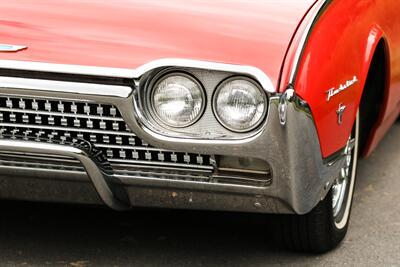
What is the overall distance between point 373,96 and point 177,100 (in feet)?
5.26

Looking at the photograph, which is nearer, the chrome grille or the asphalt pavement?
the chrome grille

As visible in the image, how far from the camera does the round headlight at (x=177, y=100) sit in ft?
10.5

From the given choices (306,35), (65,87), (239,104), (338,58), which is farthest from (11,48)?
(338,58)

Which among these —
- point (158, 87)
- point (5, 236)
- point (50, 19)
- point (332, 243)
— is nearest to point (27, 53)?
point (50, 19)

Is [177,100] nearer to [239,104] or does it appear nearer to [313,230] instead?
[239,104]

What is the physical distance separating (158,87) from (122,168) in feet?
1.14

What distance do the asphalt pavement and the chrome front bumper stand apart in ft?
1.66

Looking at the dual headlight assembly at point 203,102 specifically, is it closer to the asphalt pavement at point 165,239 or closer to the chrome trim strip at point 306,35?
the chrome trim strip at point 306,35

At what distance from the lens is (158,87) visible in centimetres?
322

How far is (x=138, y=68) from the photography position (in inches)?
125

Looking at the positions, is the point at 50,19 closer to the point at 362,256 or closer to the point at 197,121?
the point at 197,121

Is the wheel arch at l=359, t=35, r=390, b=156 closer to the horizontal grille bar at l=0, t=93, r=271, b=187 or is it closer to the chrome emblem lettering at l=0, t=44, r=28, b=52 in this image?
the horizontal grille bar at l=0, t=93, r=271, b=187

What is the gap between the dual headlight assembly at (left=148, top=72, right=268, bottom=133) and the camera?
3.17 metres

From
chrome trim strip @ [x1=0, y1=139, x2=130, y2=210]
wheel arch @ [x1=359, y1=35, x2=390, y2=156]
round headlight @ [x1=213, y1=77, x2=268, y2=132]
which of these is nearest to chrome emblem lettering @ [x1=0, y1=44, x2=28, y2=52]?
Result: chrome trim strip @ [x1=0, y1=139, x2=130, y2=210]
